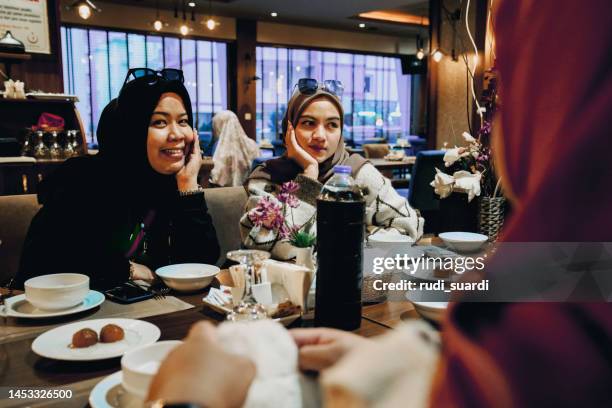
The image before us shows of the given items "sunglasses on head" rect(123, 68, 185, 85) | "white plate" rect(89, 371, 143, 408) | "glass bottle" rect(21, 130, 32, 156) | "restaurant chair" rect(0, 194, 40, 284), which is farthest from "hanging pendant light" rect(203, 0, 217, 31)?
"white plate" rect(89, 371, 143, 408)

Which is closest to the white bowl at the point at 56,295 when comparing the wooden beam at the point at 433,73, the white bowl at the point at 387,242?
the white bowl at the point at 387,242

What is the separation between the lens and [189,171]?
84.6 inches

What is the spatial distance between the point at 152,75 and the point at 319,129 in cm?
74

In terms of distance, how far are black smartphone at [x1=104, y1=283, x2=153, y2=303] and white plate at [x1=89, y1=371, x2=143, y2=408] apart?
1.80ft

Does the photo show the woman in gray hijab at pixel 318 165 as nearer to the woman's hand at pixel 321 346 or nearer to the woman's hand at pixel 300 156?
the woman's hand at pixel 300 156

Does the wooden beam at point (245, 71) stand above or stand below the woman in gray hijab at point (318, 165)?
above

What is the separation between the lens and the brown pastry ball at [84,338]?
104 centimetres

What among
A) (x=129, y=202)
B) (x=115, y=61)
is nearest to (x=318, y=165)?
(x=129, y=202)

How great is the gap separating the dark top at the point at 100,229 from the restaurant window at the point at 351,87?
405 inches

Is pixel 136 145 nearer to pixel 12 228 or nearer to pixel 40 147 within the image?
pixel 12 228

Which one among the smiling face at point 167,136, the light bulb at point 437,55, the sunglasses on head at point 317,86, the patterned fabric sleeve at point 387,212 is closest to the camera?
the smiling face at point 167,136

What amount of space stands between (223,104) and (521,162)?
11848mm

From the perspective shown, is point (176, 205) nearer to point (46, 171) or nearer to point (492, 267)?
point (492, 267)

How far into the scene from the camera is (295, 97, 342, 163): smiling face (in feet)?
7.66
